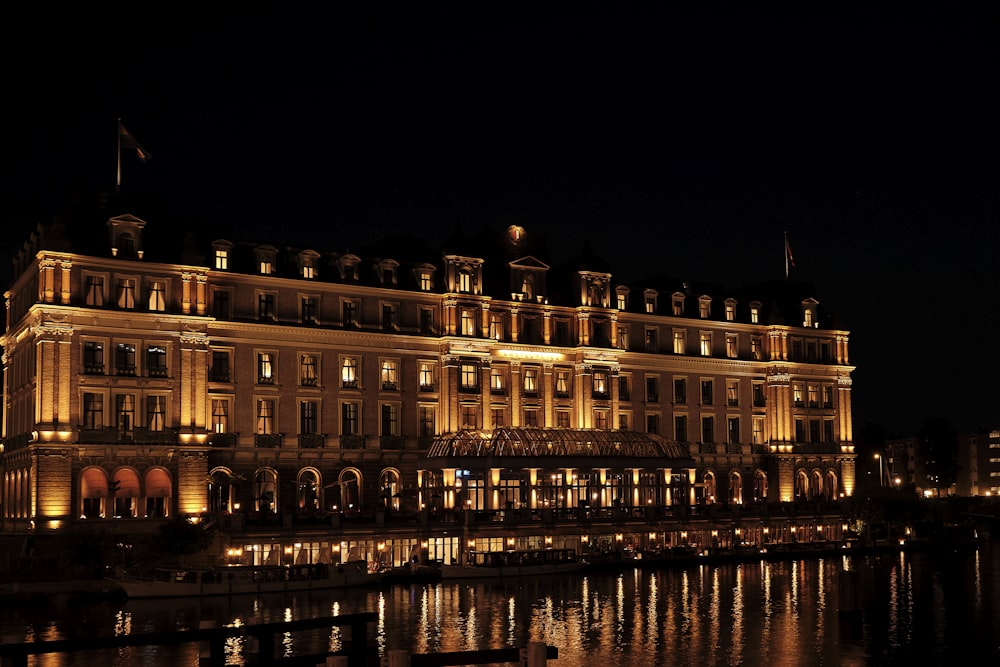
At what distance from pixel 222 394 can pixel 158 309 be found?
768 cm

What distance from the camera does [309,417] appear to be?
9131 centimetres

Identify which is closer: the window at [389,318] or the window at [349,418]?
the window at [349,418]

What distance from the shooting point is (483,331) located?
99.1 meters

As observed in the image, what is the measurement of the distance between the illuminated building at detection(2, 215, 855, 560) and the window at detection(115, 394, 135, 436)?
5.8 inches

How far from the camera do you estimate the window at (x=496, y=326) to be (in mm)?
100750

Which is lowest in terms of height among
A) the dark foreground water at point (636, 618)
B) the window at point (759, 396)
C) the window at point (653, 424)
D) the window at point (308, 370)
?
the dark foreground water at point (636, 618)

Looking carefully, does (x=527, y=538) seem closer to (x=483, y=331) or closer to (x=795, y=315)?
(x=483, y=331)

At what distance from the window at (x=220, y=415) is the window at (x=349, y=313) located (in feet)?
37.9

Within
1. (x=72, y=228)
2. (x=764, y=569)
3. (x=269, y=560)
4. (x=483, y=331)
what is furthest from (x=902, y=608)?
(x=72, y=228)

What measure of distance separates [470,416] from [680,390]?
22684 millimetres

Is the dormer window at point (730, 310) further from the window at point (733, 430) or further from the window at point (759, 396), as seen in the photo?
the window at point (733, 430)

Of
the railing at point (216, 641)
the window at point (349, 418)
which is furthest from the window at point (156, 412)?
the railing at point (216, 641)

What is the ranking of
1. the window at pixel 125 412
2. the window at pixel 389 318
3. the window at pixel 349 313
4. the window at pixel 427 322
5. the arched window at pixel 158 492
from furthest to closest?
the window at pixel 427 322, the window at pixel 389 318, the window at pixel 349 313, the arched window at pixel 158 492, the window at pixel 125 412

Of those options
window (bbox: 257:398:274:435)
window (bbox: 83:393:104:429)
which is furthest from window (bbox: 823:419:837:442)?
window (bbox: 83:393:104:429)
